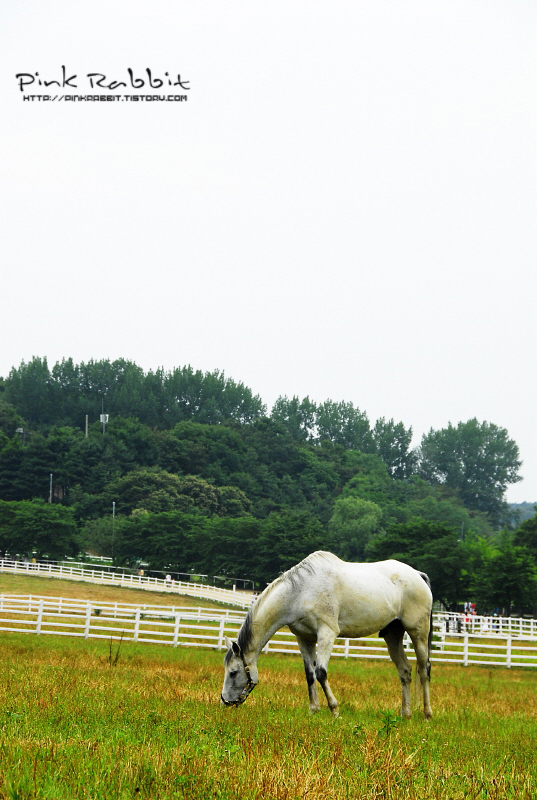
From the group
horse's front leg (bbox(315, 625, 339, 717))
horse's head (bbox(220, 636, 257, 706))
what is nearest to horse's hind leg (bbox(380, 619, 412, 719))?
horse's front leg (bbox(315, 625, 339, 717))

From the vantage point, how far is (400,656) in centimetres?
1079

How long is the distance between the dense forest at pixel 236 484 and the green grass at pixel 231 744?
135ft

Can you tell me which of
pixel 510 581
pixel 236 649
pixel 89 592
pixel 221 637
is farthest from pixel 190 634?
pixel 510 581

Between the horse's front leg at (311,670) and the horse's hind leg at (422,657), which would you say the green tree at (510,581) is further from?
the horse's front leg at (311,670)

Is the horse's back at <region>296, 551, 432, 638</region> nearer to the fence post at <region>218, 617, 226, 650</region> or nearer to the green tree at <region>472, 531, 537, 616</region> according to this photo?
the fence post at <region>218, 617, 226, 650</region>

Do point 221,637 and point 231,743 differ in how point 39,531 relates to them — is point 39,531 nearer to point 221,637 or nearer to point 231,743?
point 221,637

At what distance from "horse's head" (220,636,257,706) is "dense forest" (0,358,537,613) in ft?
138

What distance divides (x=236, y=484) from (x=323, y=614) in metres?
104

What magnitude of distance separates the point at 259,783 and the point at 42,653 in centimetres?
1331

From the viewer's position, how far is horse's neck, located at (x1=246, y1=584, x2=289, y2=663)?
9.90 metres

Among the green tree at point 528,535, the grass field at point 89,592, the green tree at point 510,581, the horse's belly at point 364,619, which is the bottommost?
the grass field at point 89,592

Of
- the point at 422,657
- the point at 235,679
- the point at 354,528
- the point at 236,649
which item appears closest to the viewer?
the point at 235,679

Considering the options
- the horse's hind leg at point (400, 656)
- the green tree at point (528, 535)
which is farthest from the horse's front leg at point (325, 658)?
the green tree at point (528, 535)

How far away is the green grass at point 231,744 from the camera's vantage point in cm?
450
